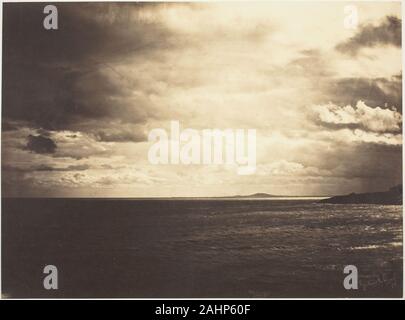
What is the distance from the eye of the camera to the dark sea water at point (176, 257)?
5000 millimetres

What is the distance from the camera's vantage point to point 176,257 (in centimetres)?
507

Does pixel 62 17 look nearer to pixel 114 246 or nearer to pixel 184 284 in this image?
pixel 114 246

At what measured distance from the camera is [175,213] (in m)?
4.79

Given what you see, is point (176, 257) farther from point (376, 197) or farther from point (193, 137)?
point (376, 197)

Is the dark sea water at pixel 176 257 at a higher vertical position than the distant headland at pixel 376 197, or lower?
lower

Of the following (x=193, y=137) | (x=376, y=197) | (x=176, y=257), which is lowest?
(x=176, y=257)

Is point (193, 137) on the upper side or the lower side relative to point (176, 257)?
upper

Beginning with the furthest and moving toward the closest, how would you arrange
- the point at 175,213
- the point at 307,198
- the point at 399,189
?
the point at 307,198
the point at 399,189
the point at 175,213

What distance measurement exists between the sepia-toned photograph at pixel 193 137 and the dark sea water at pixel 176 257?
16mm

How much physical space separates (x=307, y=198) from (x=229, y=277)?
53.3 inches

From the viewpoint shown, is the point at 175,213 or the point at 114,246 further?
the point at 114,246

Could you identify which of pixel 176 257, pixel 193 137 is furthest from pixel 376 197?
pixel 176 257

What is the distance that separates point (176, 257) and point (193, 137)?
4.53ft

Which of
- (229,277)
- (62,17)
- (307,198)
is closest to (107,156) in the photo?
(62,17)
